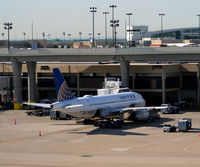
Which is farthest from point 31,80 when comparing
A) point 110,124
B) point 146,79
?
point 110,124

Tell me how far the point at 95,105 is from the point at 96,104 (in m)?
0.33

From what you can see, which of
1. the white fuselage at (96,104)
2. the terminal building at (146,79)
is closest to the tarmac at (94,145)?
the white fuselage at (96,104)

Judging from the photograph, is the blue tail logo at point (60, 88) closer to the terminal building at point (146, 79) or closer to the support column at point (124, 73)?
the support column at point (124, 73)

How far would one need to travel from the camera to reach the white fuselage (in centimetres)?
8075

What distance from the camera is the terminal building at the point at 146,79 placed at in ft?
374

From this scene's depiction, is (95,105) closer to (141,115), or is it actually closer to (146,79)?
(141,115)

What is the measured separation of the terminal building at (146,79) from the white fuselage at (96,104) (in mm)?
18102

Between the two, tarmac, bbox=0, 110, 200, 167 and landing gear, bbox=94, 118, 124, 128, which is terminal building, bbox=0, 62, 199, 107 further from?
landing gear, bbox=94, 118, 124, 128

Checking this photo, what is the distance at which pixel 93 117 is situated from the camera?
86.8m

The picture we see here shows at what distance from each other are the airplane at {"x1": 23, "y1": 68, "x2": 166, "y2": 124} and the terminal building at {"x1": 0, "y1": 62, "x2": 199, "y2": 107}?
17573 mm

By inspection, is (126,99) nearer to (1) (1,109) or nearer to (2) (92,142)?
(2) (92,142)

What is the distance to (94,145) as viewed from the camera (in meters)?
68.3

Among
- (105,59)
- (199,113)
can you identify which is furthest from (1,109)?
(199,113)

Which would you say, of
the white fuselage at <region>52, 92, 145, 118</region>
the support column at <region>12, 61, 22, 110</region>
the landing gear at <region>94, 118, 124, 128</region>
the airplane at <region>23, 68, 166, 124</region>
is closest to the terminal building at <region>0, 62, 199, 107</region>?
the support column at <region>12, 61, 22, 110</region>
